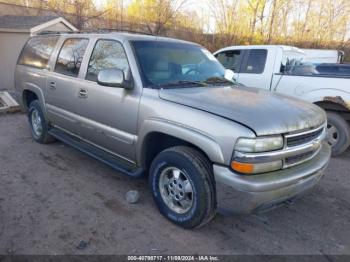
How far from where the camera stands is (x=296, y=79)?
589 centimetres

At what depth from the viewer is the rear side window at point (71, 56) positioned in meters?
4.21

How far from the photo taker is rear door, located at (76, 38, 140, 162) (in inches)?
135

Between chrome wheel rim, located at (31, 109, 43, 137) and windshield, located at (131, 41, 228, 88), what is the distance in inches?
109

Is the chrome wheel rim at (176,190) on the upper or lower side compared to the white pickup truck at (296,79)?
lower

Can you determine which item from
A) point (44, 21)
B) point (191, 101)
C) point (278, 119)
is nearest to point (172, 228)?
point (191, 101)

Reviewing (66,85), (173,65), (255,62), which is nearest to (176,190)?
(173,65)

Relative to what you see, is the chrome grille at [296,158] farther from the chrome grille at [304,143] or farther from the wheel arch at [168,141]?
the wheel arch at [168,141]

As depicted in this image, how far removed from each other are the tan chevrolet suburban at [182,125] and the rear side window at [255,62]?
2.76 meters

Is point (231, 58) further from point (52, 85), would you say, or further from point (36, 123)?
point (36, 123)

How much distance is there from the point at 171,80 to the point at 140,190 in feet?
4.89

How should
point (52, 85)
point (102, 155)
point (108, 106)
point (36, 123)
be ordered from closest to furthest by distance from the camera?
point (108, 106) < point (102, 155) < point (52, 85) < point (36, 123)

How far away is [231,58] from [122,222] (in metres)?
5.55

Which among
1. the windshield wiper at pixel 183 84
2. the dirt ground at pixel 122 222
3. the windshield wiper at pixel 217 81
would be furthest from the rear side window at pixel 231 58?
the windshield wiper at pixel 183 84

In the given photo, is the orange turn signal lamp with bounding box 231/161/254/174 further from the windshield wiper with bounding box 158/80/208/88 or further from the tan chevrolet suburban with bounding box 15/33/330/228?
the windshield wiper with bounding box 158/80/208/88
